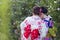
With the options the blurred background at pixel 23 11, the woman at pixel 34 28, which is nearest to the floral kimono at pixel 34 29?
the woman at pixel 34 28

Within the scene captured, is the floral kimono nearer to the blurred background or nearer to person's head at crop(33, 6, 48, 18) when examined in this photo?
person's head at crop(33, 6, 48, 18)

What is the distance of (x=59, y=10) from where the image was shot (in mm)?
5344

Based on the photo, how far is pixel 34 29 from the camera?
3697 millimetres

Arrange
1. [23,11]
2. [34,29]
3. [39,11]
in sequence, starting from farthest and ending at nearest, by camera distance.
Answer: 1. [23,11]
2. [39,11]
3. [34,29]

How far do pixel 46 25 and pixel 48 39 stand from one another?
248 millimetres

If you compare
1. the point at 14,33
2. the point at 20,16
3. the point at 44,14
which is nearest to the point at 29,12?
the point at 20,16

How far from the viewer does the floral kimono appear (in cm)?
371

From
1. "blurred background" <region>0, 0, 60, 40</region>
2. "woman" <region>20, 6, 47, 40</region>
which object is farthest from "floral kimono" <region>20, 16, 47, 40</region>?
"blurred background" <region>0, 0, 60, 40</region>

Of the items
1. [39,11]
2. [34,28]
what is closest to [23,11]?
[39,11]

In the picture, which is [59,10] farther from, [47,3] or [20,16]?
[20,16]

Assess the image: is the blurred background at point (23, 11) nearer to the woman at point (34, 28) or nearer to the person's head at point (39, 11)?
the person's head at point (39, 11)

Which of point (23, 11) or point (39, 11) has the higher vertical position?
point (39, 11)

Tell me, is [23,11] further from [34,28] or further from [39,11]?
[34,28]

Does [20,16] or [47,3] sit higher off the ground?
[47,3]
